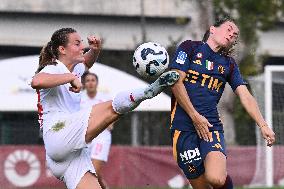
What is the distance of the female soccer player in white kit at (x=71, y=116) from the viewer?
820 cm

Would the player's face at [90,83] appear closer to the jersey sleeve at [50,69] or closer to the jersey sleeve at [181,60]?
the jersey sleeve at [181,60]

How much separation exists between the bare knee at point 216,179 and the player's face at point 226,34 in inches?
49.7

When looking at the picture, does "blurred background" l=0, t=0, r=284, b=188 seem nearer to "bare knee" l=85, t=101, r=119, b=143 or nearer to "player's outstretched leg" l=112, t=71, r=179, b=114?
"player's outstretched leg" l=112, t=71, r=179, b=114

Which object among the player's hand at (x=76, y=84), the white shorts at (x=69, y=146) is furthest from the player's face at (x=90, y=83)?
the player's hand at (x=76, y=84)

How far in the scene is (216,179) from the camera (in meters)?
9.03

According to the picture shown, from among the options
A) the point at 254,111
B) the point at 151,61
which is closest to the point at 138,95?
the point at 151,61

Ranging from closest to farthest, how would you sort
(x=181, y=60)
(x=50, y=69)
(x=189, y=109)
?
(x=50, y=69) → (x=189, y=109) → (x=181, y=60)

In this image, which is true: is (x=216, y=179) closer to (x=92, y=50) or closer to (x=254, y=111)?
(x=254, y=111)

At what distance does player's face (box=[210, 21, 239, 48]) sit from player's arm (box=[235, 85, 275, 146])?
468 millimetres

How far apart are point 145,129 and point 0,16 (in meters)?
15.1

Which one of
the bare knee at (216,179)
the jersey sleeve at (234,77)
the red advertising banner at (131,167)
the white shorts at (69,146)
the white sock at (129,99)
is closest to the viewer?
the white sock at (129,99)

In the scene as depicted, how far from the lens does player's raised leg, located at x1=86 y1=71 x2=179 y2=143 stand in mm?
8195

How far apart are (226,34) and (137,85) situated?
13.8 m

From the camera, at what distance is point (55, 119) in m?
8.39
